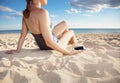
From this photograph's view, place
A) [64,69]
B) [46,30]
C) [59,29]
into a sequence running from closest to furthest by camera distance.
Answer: [64,69], [46,30], [59,29]

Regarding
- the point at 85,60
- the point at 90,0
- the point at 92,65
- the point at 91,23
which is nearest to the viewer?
the point at 92,65

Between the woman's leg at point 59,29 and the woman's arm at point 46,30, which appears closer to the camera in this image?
the woman's arm at point 46,30

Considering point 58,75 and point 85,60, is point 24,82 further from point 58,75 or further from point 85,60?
point 85,60

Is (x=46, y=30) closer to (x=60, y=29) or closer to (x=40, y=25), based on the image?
(x=40, y=25)

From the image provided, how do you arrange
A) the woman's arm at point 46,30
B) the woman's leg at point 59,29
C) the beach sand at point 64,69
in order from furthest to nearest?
1. the woman's leg at point 59,29
2. the woman's arm at point 46,30
3. the beach sand at point 64,69

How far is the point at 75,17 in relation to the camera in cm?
235

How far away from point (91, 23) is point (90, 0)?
0.25 meters

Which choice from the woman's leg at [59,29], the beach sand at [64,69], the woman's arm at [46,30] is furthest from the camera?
the woman's leg at [59,29]

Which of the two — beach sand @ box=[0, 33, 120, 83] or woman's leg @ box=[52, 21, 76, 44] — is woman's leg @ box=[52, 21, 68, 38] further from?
beach sand @ box=[0, 33, 120, 83]

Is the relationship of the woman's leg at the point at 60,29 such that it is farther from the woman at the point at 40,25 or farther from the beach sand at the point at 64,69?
the beach sand at the point at 64,69

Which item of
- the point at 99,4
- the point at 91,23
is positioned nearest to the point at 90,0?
the point at 99,4

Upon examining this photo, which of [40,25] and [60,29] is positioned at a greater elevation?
[40,25]

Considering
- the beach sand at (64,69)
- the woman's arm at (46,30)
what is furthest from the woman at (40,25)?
the beach sand at (64,69)

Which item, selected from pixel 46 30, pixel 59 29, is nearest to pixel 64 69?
pixel 46 30
